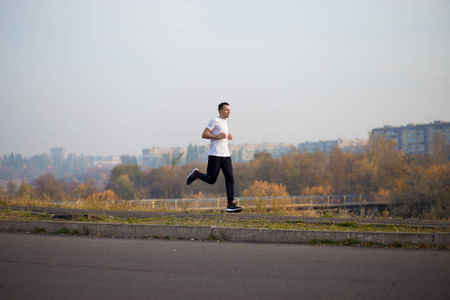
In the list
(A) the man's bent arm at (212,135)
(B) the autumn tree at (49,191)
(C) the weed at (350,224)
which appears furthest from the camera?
(B) the autumn tree at (49,191)

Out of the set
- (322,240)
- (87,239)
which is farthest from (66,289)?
(322,240)

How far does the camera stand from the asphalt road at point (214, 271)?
173 inches

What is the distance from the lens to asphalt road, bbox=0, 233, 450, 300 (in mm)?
4387

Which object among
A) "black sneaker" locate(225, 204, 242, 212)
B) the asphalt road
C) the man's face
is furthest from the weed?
the man's face

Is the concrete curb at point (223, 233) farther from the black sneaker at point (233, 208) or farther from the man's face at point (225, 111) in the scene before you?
the man's face at point (225, 111)

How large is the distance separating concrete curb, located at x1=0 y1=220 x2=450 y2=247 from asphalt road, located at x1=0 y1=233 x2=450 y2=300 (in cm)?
38

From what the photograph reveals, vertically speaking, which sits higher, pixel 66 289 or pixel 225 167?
pixel 225 167

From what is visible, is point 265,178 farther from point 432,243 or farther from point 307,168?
point 432,243

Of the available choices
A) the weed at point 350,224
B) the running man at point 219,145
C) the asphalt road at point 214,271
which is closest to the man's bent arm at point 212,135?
the running man at point 219,145

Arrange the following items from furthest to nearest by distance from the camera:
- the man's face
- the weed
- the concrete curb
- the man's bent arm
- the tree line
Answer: the tree line < the man's face < the man's bent arm < the weed < the concrete curb

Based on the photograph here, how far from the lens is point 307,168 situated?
116750mm

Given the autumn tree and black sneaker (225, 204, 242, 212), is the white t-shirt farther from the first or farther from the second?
the autumn tree

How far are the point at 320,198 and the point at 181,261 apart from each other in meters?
68.9

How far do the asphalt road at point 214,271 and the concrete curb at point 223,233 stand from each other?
38 cm
